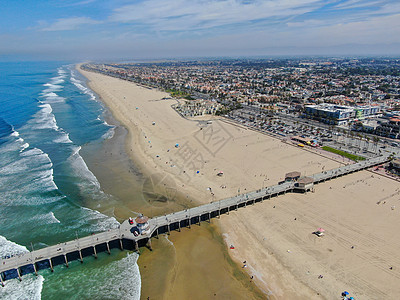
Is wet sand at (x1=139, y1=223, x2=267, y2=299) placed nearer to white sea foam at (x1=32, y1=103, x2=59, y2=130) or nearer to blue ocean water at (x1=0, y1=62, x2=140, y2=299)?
blue ocean water at (x1=0, y1=62, x2=140, y2=299)

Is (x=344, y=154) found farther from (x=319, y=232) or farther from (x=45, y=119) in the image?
(x=45, y=119)

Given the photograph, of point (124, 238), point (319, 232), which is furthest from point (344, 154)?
point (124, 238)

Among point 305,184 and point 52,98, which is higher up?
point 52,98

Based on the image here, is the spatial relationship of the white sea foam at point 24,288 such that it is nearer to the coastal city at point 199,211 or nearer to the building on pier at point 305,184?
the coastal city at point 199,211

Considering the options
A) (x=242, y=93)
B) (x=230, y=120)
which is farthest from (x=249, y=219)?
(x=242, y=93)

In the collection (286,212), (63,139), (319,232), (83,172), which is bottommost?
(286,212)

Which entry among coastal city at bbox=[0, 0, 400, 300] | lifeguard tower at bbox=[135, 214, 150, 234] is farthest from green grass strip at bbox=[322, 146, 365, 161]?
lifeguard tower at bbox=[135, 214, 150, 234]

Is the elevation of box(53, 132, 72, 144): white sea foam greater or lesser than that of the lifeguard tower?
lesser
